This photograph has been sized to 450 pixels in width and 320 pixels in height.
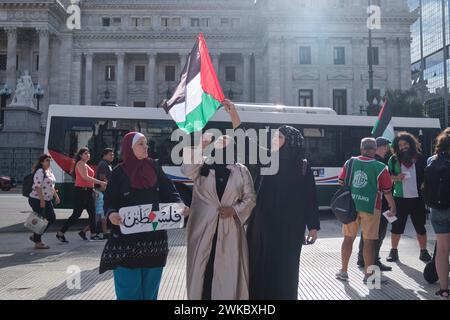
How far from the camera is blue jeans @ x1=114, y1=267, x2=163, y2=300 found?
3.59 metres

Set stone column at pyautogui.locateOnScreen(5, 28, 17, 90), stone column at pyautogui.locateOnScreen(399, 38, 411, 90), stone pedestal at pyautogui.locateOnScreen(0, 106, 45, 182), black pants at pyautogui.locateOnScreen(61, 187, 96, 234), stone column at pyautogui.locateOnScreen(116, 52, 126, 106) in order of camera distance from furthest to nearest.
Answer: stone column at pyautogui.locateOnScreen(116, 52, 126, 106), stone column at pyautogui.locateOnScreen(5, 28, 17, 90), stone column at pyautogui.locateOnScreen(399, 38, 411, 90), stone pedestal at pyautogui.locateOnScreen(0, 106, 45, 182), black pants at pyautogui.locateOnScreen(61, 187, 96, 234)

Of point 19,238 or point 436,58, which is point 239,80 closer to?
point 436,58

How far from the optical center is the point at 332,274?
Result: 6305mm

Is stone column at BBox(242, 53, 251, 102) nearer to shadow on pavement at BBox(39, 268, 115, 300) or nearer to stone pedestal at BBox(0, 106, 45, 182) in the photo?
stone pedestal at BBox(0, 106, 45, 182)

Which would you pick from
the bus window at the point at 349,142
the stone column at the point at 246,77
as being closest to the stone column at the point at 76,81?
the stone column at the point at 246,77

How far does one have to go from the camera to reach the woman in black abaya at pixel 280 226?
3.82 meters

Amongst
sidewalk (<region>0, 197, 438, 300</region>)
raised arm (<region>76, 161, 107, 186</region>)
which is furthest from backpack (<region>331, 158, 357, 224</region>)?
raised arm (<region>76, 161, 107, 186</region>)

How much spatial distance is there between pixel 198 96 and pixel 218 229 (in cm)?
190

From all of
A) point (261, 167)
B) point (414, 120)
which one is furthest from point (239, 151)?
point (414, 120)

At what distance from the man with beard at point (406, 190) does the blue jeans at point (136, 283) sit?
4.75 m

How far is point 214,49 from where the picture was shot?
49438 millimetres

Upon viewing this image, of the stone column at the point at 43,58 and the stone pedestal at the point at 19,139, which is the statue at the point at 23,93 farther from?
the stone column at the point at 43,58

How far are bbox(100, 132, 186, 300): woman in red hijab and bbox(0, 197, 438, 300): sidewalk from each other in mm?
1542
